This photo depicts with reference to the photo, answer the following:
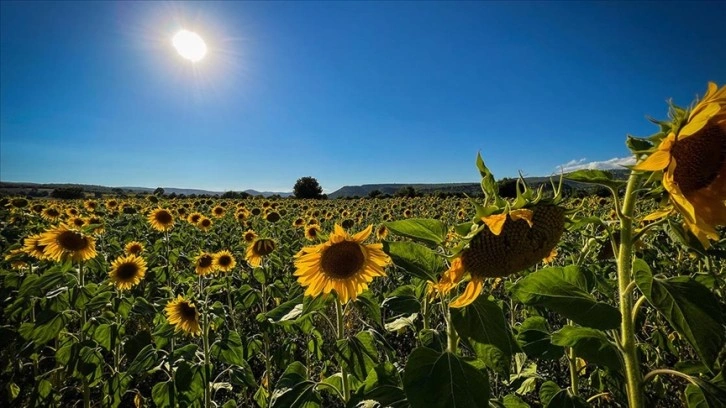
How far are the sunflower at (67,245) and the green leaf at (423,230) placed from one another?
3798 mm

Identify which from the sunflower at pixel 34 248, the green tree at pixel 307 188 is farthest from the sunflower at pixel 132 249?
the green tree at pixel 307 188

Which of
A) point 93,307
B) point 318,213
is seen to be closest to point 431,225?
A: point 93,307

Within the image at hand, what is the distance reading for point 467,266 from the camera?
100cm

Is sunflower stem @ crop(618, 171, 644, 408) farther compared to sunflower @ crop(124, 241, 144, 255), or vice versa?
sunflower @ crop(124, 241, 144, 255)

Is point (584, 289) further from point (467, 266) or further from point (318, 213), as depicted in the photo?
point (318, 213)

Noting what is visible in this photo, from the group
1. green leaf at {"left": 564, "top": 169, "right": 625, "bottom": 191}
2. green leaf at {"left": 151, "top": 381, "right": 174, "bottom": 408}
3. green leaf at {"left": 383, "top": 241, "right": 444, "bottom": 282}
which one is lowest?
green leaf at {"left": 151, "top": 381, "right": 174, "bottom": 408}

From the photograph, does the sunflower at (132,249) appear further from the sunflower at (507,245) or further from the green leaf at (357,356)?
the sunflower at (507,245)

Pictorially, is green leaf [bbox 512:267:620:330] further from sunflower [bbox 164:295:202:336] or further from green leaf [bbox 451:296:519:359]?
sunflower [bbox 164:295:202:336]

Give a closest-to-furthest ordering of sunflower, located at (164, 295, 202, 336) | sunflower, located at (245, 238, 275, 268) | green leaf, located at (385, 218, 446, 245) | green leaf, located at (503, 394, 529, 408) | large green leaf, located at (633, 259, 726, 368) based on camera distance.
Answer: large green leaf, located at (633, 259, 726, 368) < green leaf, located at (385, 218, 446, 245) < green leaf, located at (503, 394, 529, 408) < sunflower, located at (164, 295, 202, 336) < sunflower, located at (245, 238, 275, 268)

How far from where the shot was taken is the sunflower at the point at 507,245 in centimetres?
94

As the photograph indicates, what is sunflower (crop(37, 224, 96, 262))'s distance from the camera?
146 inches

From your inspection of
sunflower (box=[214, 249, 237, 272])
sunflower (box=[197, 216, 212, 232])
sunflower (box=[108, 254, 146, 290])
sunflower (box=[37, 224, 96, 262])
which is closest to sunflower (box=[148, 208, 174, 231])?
sunflower (box=[197, 216, 212, 232])

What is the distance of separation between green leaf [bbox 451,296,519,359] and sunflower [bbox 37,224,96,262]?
3929mm

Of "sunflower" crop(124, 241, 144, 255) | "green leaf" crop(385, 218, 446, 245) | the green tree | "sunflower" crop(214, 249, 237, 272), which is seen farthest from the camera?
the green tree
